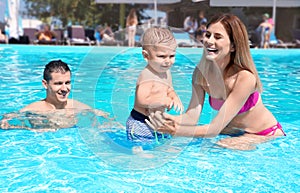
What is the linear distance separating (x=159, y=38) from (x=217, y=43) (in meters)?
0.49

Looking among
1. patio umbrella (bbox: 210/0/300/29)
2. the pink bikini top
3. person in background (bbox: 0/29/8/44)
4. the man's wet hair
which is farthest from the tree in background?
the pink bikini top

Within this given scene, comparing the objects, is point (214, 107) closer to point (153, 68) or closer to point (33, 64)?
point (153, 68)

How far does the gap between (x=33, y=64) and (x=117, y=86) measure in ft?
20.9

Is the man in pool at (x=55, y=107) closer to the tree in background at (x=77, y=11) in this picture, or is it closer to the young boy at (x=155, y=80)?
the young boy at (x=155, y=80)

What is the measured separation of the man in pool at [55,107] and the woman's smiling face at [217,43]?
1431mm

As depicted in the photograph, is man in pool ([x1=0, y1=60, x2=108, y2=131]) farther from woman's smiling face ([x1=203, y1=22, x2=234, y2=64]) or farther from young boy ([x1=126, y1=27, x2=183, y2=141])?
woman's smiling face ([x1=203, y1=22, x2=234, y2=64])

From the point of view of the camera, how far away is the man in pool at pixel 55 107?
3.67 m

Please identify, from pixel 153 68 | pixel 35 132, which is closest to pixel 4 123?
pixel 35 132

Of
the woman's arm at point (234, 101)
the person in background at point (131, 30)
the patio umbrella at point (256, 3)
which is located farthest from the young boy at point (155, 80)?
the patio umbrella at point (256, 3)

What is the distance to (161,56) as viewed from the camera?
253cm

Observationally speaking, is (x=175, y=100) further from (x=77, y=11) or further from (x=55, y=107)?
(x=77, y=11)

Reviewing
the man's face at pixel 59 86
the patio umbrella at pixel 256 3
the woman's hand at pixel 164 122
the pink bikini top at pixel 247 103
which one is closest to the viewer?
the woman's hand at pixel 164 122

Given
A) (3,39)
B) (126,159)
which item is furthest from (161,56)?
(3,39)

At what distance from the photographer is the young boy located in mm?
2512
